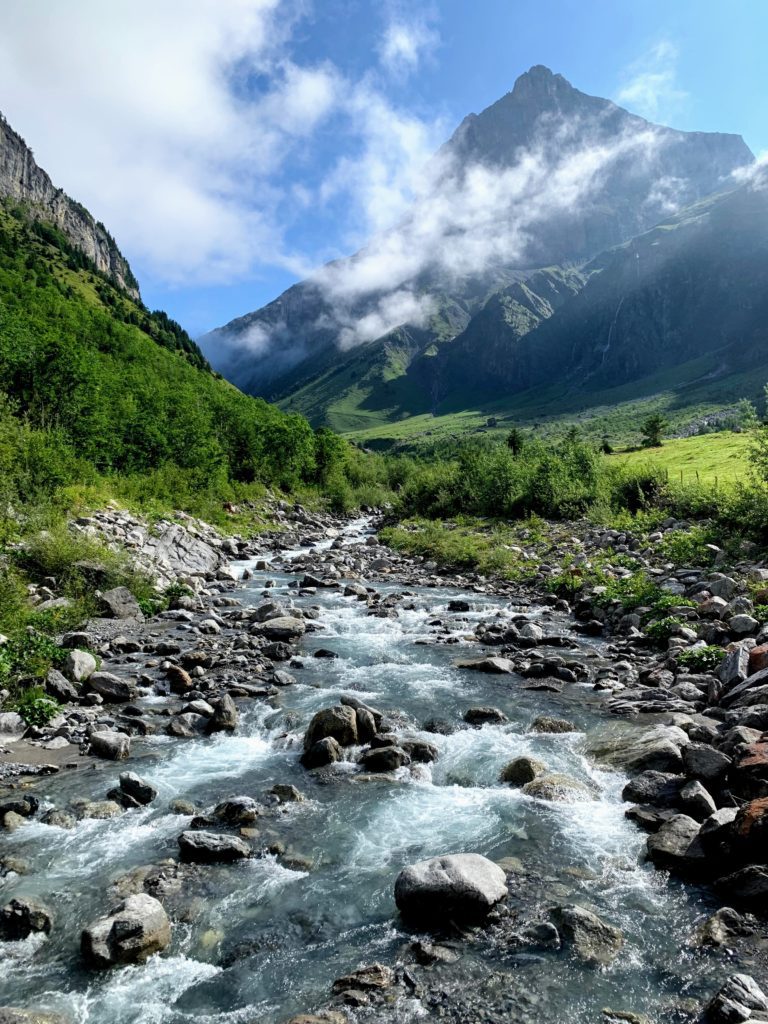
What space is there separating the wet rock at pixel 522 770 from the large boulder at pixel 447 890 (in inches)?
150

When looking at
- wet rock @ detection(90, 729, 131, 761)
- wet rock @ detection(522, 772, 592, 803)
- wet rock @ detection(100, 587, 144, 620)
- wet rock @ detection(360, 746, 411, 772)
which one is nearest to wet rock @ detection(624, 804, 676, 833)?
wet rock @ detection(522, 772, 592, 803)

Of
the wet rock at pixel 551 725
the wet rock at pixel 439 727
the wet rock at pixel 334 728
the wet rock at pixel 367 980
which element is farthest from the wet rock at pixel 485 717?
the wet rock at pixel 367 980

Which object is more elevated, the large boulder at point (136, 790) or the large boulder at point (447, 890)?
the large boulder at point (136, 790)

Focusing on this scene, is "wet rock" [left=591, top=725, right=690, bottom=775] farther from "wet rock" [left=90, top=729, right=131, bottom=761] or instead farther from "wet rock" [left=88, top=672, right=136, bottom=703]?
"wet rock" [left=88, top=672, right=136, bottom=703]

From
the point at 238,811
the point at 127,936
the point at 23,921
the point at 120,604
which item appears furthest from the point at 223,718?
the point at 120,604

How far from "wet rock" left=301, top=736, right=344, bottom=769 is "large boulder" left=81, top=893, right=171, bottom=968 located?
566 cm

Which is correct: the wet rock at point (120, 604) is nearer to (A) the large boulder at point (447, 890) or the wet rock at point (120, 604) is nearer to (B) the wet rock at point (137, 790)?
(B) the wet rock at point (137, 790)

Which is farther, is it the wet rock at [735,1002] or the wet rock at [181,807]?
the wet rock at [181,807]

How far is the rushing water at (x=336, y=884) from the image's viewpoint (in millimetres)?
7559

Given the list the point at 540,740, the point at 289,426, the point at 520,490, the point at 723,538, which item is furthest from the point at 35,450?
the point at 289,426

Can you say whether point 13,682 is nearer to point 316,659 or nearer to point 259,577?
point 316,659

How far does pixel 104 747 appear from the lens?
14.2m

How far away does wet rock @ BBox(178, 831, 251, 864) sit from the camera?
10.4 meters

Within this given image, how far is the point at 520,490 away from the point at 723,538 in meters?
30.1
